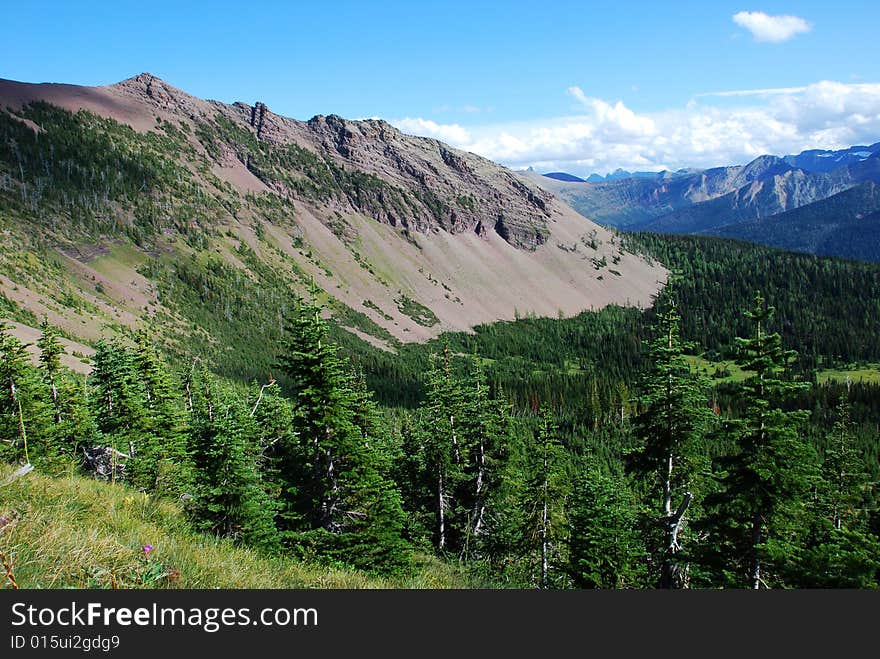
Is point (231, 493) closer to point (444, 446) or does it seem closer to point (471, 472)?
point (444, 446)

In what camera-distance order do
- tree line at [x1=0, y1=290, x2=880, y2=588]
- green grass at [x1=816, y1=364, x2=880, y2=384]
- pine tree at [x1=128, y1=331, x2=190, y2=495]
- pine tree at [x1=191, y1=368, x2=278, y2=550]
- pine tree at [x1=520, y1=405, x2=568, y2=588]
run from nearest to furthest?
tree line at [x1=0, y1=290, x2=880, y2=588] < pine tree at [x1=191, y1=368, x2=278, y2=550] < pine tree at [x1=128, y1=331, x2=190, y2=495] < pine tree at [x1=520, y1=405, x2=568, y2=588] < green grass at [x1=816, y1=364, x2=880, y2=384]

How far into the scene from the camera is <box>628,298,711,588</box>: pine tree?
19.5 m

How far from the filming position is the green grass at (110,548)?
6.02m

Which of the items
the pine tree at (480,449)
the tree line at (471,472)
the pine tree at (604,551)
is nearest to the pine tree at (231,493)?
the tree line at (471,472)

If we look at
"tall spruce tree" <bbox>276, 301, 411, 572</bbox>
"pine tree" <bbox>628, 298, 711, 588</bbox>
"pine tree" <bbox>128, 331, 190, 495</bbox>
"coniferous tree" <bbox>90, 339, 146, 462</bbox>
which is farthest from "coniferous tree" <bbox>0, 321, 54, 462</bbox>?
"pine tree" <bbox>628, 298, 711, 588</bbox>

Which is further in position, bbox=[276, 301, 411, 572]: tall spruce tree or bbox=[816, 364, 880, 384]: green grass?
bbox=[816, 364, 880, 384]: green grass

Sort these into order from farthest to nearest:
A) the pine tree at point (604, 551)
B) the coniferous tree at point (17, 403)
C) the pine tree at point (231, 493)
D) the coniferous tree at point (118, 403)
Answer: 1. the coniferous tree at point (118, 403)
2. the coniferous tree at point (17, 403)
3. the pine tree at point (604, 551)
4. the pine tree at point (231, 493)

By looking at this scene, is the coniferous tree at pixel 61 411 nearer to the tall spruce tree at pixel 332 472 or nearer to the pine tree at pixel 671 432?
the tall spruce tree at pixel 332 472

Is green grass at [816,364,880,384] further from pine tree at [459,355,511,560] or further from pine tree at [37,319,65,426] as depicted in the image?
pine tree at [37,319,65,426]

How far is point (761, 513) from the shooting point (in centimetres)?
1722

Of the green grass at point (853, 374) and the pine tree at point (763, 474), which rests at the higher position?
the pine tree at point (763, 474)

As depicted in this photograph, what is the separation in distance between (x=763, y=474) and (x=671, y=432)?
385 centimetres

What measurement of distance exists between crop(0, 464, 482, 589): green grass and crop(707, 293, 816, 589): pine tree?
38.1ft

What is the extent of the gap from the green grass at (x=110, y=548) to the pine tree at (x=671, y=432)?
40.1 ft
